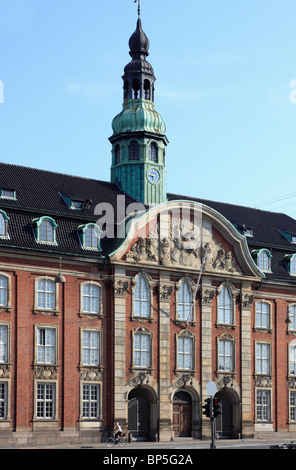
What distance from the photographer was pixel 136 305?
54.6m

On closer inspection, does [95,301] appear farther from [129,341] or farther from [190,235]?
[190,235]

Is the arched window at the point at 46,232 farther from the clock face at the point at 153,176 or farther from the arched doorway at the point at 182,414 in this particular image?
the arched doorway at the point at 182,414

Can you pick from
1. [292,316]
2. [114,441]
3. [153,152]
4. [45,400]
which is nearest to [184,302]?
[292,316]

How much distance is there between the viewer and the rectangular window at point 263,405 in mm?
59594

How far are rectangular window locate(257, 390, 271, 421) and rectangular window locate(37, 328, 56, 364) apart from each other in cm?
1699

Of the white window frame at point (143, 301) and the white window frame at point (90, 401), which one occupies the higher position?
the white window frame at point (143, 301)

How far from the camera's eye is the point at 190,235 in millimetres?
57344

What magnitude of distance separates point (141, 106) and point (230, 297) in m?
15.9

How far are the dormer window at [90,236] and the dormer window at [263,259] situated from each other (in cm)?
1334

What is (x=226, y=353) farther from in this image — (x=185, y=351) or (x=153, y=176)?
(x=153, y=176)

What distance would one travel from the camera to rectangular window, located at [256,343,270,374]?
60094mm

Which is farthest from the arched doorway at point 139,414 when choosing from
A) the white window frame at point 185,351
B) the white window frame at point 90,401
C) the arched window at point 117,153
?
the arched window at point 117,153

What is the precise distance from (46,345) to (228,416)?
613 inches
